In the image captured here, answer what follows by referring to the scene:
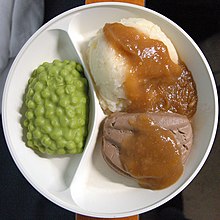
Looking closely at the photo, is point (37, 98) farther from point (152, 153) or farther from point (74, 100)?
point (152, 153)

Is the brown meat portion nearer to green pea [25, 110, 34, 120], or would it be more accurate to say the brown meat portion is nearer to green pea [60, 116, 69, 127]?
green pea [60, 116, 69, 127]

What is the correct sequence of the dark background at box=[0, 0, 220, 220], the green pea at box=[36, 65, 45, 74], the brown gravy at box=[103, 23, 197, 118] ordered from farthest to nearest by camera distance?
the dark background at box=[0, 0, 220, 220] < the green pea at box=[36, 65, 45, 74] < the brown gravy at box=[103, 23, 197, 118]

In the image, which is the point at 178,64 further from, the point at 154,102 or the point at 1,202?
the point at 1,202

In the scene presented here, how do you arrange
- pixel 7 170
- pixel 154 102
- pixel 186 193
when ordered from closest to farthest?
pixel 154 102
pixel 186 193
pixel 7 170

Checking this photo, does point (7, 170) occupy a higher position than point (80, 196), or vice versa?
point (80, 196)

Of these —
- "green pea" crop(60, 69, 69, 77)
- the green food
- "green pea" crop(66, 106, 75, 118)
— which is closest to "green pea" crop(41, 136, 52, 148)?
the green food

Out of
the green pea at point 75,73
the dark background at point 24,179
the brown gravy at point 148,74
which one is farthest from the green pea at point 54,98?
the dark background at point 24,179

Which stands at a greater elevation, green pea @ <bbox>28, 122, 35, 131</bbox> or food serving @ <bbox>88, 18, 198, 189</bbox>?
food serving @ <bbox>88, 18, 198, 189</bbox>

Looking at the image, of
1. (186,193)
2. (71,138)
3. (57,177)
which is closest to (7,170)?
(57,177)
